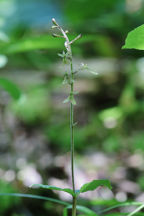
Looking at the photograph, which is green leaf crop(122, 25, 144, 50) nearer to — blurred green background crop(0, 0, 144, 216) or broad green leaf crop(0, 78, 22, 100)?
blurred green background crop(0, 0, 144, 216)

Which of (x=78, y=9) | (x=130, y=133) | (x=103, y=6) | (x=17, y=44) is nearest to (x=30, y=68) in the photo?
(x=78, y=9)

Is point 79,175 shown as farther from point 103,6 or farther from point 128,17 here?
point 103,6

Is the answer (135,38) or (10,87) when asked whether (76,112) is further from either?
(135,38)

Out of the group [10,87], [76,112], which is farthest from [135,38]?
[76,112]

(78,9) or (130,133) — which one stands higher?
(78,9)

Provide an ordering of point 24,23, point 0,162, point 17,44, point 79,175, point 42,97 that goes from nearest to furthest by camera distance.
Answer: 1. point 17,44
2. point 79,175
3. point 0,162
4. point 42,97
5. point 24,23

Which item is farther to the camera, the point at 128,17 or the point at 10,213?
the point at 128,17

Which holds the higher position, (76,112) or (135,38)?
(135,38)

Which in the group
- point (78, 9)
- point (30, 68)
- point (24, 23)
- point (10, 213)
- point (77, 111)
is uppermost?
point (78, 9)
